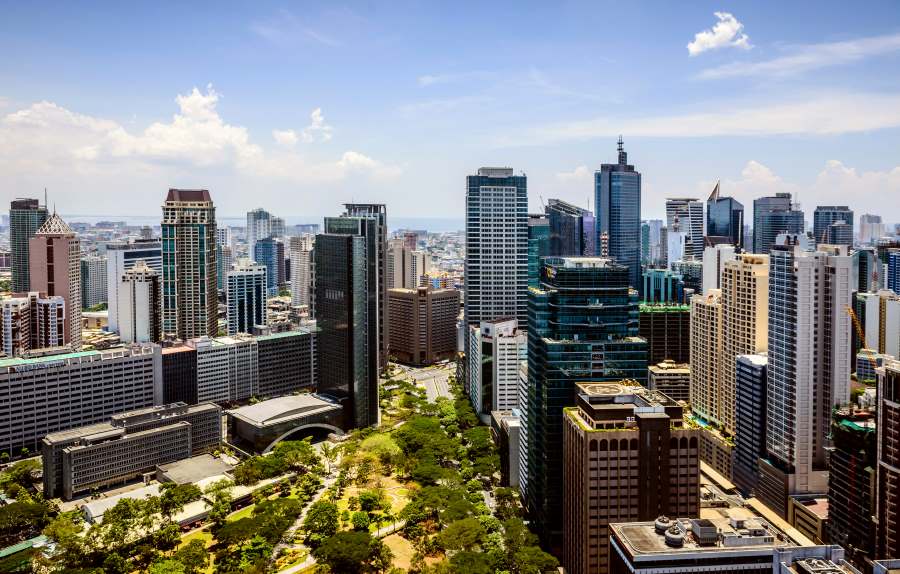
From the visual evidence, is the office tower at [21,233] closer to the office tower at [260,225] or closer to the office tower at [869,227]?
the office tower at [260,225]

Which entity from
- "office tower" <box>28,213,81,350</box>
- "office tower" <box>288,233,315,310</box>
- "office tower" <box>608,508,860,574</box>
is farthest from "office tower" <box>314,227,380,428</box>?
"office tower" <box>288,233,315,310</box>

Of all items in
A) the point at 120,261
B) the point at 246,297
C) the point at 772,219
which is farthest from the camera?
the point at 772,219

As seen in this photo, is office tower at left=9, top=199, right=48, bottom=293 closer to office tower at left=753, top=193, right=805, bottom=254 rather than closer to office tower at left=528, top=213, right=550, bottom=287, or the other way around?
office tower at left=528, top=213, right=550, bottom=287

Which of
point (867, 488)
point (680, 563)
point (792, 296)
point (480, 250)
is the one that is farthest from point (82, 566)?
point (480, 250)

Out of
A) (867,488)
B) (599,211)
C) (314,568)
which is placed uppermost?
(599,211)

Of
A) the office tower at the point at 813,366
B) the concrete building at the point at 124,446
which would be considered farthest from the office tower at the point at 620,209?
the concrete building at the point at 124,446

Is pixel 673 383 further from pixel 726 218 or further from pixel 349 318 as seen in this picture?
pixel 726 218

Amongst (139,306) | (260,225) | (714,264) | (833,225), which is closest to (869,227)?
(833,225)

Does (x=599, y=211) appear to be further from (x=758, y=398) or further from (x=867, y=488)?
(x=867, y=488)
